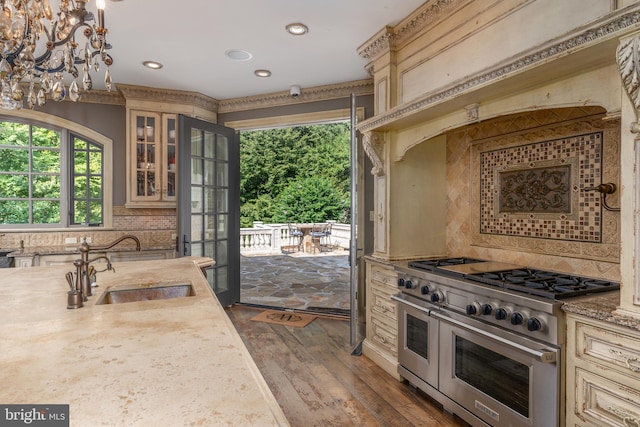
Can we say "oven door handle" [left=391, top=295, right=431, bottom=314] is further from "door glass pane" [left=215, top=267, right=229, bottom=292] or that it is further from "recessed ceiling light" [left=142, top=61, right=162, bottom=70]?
"recessed ceiling light" [left=142, top=61, right=162, bottom=70]

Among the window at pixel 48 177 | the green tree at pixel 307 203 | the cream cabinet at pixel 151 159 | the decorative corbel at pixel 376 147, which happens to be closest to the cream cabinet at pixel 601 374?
the decorative corbel at pixel 376 147

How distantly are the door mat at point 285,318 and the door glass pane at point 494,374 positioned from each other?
7.28ft

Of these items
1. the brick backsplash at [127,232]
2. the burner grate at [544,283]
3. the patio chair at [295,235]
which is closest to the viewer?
the burner grate at [544,283]

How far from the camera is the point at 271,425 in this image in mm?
716

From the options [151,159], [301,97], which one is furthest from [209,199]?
[301,97]

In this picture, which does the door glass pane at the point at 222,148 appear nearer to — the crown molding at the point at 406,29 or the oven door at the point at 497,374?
the crown molding at the point at 406,29

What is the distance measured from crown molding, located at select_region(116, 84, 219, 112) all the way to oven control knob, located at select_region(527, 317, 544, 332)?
14.3ft

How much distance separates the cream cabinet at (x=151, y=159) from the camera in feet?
15.0

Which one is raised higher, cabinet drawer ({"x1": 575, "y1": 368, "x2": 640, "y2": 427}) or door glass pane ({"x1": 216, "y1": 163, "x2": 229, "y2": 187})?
door glass pane ({"x1": 216, "y1": 163, "x2": 229, "y2": 187})

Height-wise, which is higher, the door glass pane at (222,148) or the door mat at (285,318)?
the door glass pane at (222,148)

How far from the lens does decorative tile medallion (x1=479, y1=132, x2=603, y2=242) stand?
213 cm

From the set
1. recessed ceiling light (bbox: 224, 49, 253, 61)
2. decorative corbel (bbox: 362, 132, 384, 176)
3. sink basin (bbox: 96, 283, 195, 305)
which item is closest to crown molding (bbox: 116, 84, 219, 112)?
recessed ceiling light (bbox: 224, 49, 253, 61)

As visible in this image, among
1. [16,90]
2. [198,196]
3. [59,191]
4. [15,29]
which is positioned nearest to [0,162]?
[59,191]

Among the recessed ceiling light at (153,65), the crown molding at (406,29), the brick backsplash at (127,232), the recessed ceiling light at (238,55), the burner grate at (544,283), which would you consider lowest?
the burner grate at (544,283)
